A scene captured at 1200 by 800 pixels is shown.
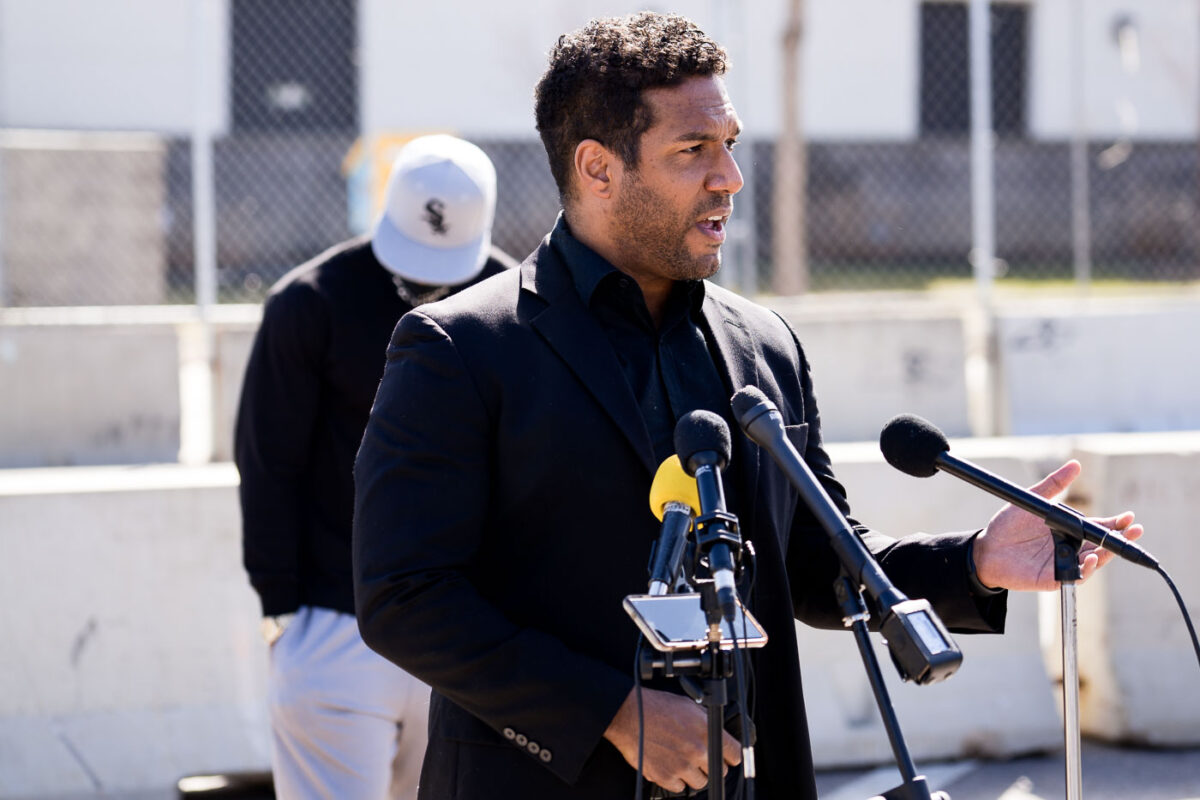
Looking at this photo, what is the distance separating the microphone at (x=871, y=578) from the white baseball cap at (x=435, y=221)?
2115 millimetres

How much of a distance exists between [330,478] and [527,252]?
11.1 m

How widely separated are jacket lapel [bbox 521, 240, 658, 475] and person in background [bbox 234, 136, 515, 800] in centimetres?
155

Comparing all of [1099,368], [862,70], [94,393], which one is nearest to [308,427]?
[94,393]

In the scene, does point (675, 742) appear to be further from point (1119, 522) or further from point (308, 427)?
point (308, 427)

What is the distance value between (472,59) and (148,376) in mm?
9963

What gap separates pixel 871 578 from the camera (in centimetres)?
217

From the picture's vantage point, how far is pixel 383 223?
4.42 m

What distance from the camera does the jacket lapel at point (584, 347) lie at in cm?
260

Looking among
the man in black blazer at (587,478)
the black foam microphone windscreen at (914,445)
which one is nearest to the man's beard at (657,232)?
the man in black blazer at (587,478)

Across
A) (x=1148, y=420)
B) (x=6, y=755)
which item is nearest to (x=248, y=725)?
(x=6, y=755)

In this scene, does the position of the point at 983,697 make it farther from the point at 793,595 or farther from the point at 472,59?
→ the point at 472,59

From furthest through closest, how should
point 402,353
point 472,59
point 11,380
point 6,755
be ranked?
point 472,59, point 11,380, point 6,755, point 402,353

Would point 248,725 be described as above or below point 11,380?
below

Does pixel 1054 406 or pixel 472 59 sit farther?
pixel 472 59
